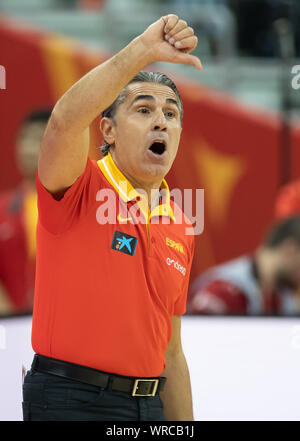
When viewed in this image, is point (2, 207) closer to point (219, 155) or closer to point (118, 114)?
point (219, 155)

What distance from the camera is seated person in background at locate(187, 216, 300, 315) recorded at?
455 centimetres

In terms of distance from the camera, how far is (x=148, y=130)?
5.47 feet

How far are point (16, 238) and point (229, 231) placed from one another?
2.05 meters

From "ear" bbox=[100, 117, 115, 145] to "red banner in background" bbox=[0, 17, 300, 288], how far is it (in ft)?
13.3

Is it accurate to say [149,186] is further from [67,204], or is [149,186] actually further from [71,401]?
[71,401]

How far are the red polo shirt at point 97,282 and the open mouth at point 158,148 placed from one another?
11 centimetres

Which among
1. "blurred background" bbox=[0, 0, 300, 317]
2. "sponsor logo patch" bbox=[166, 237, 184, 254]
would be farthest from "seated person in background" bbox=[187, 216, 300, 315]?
"sponsor logo patch" bbox=[166, 237, 184, 254]

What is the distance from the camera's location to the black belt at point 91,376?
1613 mm

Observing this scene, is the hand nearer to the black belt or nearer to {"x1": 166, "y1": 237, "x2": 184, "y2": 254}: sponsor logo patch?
{"x1": 166, "y1": 237, "x2": 184, "y2": 254}: sponsor logo patch

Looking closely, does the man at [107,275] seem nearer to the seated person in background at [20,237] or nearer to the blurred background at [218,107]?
the seated person in background at [20,237]

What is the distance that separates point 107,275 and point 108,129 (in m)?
0.37

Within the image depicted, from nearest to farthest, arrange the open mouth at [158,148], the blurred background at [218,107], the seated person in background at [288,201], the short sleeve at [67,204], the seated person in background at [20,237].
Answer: the short sleeve at [67,204] < the open mouth at [158,148] < the seated person in background at [20,237] < the seated person in background at [288,201] < the blurred background at [218,107]

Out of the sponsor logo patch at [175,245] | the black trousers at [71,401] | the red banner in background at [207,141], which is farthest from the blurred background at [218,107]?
the black trousers at [71,401]
